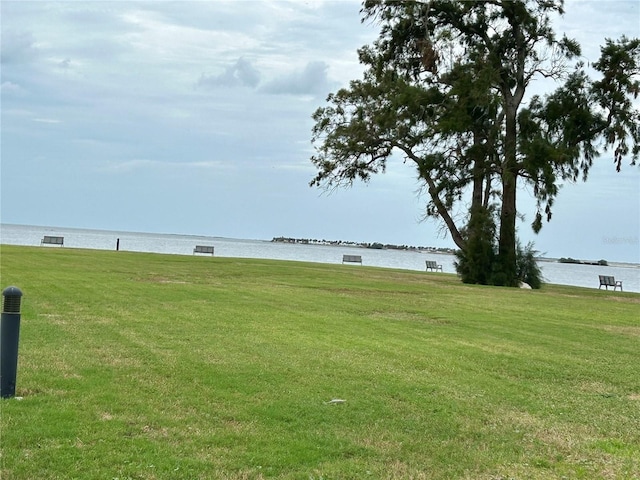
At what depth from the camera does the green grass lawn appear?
5793 mm

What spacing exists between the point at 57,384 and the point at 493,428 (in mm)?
4636

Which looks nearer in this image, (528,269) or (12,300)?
(12,300)

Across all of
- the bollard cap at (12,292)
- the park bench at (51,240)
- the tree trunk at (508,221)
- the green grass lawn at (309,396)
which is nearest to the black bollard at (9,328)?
the bollard cap at (12,292)

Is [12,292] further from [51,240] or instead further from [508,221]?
[51,240]

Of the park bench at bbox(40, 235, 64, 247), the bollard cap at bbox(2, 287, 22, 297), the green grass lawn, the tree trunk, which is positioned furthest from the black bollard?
the park bench at bbox(40, 235, 64, 247)

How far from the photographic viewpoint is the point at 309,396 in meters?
8.00

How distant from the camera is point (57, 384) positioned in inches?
310

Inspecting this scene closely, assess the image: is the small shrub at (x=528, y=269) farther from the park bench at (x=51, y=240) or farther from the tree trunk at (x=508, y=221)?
the park bench at (x=51, y=240)

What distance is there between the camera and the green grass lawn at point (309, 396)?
5.79 metres

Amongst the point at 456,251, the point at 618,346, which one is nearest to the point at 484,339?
the point at 618,346

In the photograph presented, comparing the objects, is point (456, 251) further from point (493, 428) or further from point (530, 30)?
point (493, 428)

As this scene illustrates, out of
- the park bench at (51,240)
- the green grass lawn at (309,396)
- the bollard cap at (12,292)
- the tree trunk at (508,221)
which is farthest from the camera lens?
the park bench at (51,240)

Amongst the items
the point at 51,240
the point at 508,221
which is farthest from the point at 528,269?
the point at 51,240

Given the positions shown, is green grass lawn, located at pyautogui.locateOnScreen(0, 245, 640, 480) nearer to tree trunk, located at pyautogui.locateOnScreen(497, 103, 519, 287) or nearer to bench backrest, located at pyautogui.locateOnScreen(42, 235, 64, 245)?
tree trunk, located at pyautogui.locateOnScreen(497, 103, 519, 287)
